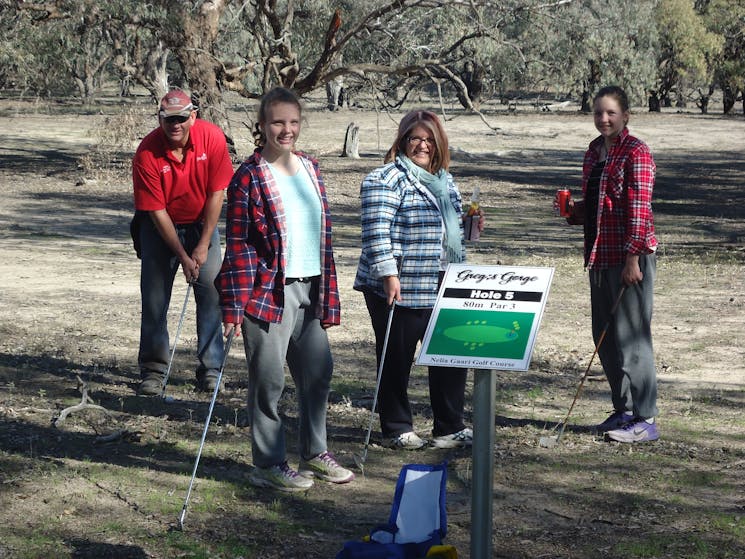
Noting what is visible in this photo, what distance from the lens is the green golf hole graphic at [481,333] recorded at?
12.8 feet

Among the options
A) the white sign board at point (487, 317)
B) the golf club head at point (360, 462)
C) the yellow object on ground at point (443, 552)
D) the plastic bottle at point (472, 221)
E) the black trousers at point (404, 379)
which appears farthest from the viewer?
the black trousers at point (404, 379)

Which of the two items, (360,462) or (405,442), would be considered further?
(405,442)

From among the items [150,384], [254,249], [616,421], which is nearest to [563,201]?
[616,421]

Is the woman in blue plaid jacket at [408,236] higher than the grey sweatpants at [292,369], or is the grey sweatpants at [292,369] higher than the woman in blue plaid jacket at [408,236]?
the woman in blue plaid jacket at [408,236]

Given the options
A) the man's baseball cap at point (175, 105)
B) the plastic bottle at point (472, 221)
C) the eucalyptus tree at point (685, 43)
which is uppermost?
the eucalyptus tree at point (685, 43)

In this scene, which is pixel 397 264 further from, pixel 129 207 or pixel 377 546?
pixel 129 207

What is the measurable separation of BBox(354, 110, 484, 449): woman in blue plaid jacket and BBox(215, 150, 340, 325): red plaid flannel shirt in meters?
0.80

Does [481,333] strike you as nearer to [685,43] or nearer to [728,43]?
[728,43]

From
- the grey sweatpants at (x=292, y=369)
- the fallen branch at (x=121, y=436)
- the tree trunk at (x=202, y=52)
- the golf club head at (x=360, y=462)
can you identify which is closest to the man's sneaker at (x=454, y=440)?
the golf club head at (x=360, y=462)

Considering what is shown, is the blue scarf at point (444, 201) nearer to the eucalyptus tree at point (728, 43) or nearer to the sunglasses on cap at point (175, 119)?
the sunglasses on cap at point (175, 119)

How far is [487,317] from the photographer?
4.01 meters

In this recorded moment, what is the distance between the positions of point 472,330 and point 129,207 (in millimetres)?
15549

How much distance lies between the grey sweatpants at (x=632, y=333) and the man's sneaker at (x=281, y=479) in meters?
1.91

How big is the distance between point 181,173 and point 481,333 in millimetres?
3585
